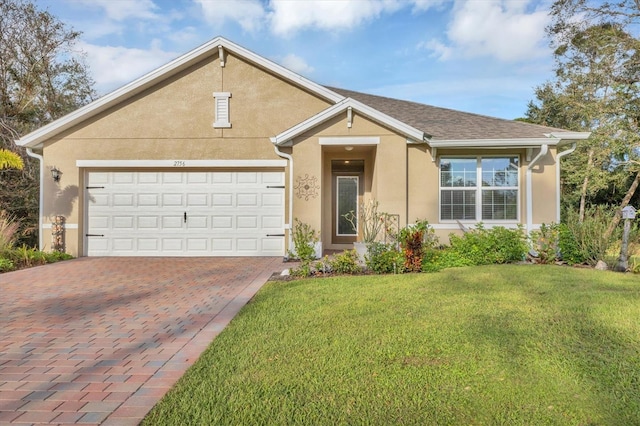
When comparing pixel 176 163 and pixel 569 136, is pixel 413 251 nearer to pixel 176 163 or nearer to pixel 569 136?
pixel 569 136

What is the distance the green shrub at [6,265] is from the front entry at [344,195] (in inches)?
326

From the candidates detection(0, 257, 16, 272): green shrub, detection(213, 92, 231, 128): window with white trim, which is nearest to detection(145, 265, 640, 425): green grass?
detection(213, 92, 231, 128): window with white trim

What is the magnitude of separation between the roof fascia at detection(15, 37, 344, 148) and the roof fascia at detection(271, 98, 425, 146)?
1140 millimetres

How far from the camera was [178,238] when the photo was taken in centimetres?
1073

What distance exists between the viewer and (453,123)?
11109 mm

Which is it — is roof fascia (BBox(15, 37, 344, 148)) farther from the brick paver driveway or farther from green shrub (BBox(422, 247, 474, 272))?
green shrub (BBox(422, 247, 474, 272))

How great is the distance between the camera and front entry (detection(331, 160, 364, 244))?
11875mm

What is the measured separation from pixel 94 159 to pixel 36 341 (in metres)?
8.12

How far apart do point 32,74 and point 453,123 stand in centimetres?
1947

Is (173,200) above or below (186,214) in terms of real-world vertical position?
above

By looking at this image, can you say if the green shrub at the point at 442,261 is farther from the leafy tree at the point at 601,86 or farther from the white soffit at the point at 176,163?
the leafy tree at the point at 601,86

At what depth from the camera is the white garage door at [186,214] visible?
10.7m

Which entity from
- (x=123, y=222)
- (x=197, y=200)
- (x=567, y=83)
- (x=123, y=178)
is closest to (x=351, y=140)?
(x=197, y=200)

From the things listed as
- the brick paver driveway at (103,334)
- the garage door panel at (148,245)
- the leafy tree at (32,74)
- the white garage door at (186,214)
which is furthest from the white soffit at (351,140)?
the leafy tree at (32,74)
